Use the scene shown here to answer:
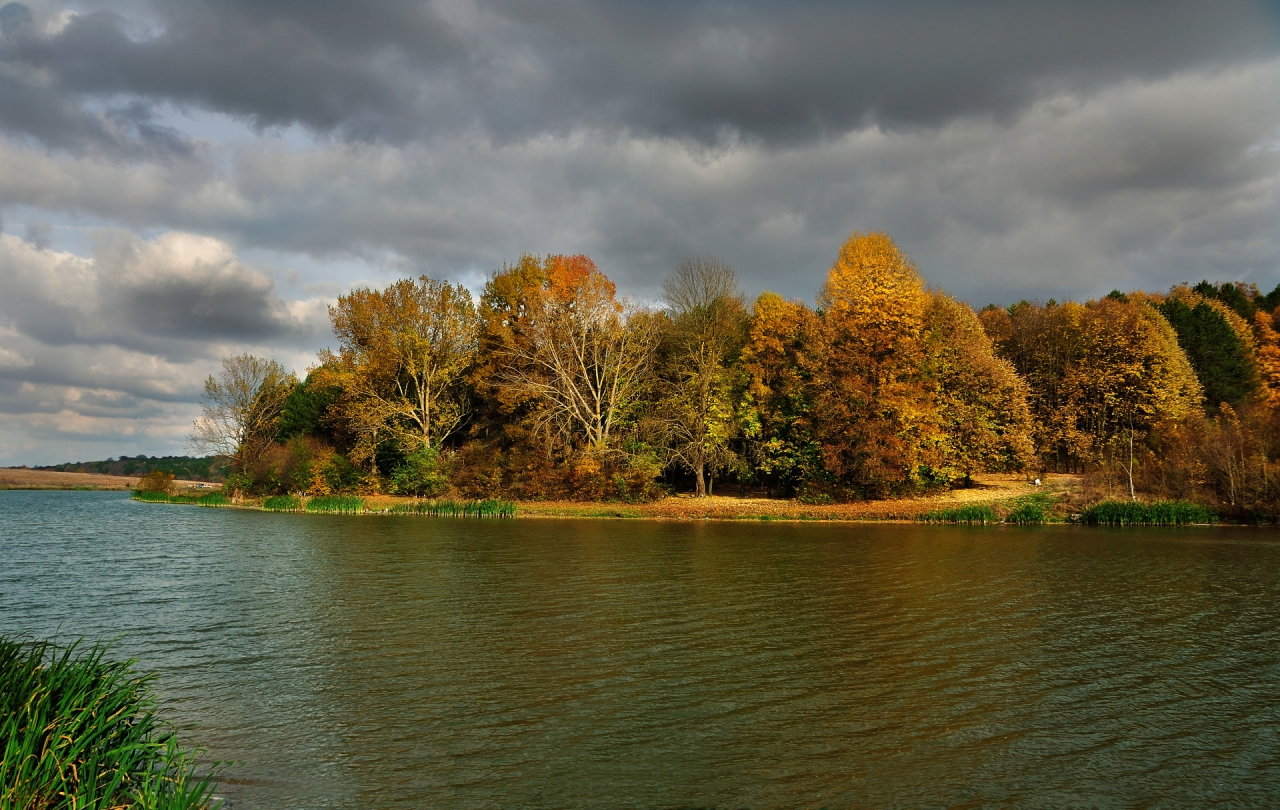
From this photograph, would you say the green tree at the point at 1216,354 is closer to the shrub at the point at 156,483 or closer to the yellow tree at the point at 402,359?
the yellow tree at the point at 402,359

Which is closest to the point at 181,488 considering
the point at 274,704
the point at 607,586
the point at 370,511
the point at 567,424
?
the point at 370,511

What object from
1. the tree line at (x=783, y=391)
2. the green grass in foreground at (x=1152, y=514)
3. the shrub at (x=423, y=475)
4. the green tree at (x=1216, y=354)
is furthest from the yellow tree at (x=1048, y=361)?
the shrub at (x=423, y=475)

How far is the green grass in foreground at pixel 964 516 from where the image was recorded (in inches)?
1458

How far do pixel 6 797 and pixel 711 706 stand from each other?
7.32 metres

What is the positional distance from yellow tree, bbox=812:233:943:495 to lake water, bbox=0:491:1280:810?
1623cm

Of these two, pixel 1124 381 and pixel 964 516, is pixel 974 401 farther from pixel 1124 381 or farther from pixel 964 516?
pixel 1124 381

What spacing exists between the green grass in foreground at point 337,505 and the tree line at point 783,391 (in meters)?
3.67

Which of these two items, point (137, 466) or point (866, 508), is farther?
point (137, 466)

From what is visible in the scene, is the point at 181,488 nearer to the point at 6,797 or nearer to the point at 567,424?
the point at 567,424

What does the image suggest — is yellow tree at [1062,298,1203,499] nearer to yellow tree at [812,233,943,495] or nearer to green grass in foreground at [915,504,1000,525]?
green grass in foreground at [915,504,1000,525]

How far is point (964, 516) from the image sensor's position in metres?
37.0

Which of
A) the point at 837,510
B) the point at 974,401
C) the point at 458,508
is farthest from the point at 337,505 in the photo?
the point at 974,401

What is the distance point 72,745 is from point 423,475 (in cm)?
4242

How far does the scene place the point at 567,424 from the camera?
45.9 m
